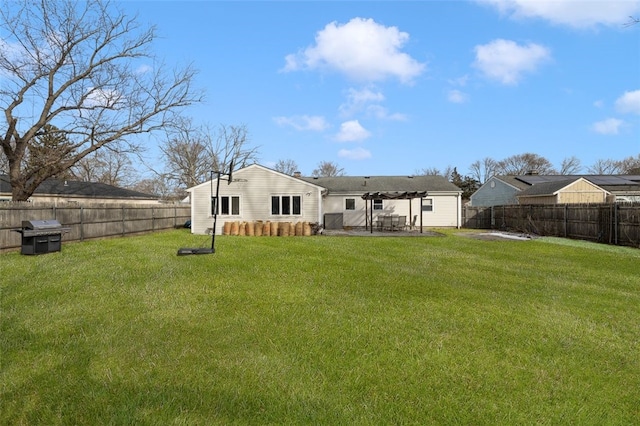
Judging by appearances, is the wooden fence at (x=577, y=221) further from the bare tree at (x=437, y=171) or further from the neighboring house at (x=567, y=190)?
the bare tree at (x=437, y=171)

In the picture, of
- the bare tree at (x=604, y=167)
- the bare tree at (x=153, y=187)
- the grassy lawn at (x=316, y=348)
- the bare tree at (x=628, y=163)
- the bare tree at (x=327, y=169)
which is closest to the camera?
the grassy lawn at (x=316, y=348)

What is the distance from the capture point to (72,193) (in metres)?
25.2

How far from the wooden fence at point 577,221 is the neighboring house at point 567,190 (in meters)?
4.25

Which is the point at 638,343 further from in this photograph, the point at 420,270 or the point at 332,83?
the point at 332,83

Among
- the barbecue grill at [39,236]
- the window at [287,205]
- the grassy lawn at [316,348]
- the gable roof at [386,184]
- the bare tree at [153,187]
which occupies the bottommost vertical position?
the grassy lawn at [316,348]

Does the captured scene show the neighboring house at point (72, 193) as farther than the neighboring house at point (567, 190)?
Yes

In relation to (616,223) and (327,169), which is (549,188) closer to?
(616,223)

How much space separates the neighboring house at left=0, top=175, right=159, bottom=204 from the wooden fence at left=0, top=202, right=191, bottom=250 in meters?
9.97

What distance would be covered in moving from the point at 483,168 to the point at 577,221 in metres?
49.5

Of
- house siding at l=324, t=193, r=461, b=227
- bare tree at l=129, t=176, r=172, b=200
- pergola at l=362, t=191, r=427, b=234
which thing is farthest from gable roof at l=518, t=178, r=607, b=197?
bare tree at l=129, t=176, r=172, b=200

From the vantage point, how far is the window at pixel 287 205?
1855cm

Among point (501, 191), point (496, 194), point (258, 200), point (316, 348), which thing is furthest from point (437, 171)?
point (316, 348)

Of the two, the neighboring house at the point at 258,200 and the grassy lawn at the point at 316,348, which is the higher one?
the neighboring house at the point at 258,200

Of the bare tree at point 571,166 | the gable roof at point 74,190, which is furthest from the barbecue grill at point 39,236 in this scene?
the bare tree at point 571,166
